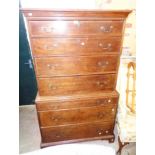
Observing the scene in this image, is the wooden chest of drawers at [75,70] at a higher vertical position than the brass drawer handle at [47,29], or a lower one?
lower

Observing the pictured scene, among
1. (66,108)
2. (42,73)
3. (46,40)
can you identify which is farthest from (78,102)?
(46,40)

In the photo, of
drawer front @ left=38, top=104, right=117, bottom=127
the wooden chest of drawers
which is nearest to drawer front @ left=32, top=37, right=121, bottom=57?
the wooden chest of drawers

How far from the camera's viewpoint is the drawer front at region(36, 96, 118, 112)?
195 centimetres

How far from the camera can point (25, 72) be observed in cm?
311

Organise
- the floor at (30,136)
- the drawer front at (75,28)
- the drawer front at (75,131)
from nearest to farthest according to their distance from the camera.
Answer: the drawer front at (75,28)
the drawer front at (75,131)
the floor at (30,136)

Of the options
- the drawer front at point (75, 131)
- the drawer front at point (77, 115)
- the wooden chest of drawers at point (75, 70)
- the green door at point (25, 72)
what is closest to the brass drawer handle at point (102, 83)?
the wooden chest of drawers at point (75, 70)

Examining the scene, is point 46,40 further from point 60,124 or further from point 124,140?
point 124,140

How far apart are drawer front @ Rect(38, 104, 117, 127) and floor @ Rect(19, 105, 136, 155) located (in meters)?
0.35

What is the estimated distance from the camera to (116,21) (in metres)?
1.74

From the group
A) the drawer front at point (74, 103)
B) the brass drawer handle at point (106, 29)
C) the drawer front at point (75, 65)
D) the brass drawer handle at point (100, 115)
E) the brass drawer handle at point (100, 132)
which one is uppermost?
the brass drawer handle at point (106, 29)

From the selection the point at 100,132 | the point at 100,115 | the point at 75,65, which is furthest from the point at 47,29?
the point at 100,132

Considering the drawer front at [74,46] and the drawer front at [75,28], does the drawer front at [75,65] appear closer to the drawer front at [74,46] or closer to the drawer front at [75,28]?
the drawer front at [74,46]

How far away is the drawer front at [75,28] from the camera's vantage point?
164cm

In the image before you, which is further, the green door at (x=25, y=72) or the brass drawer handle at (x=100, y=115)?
the green door at (x=25, y=72)
